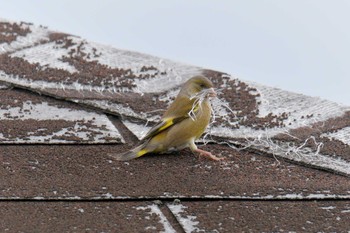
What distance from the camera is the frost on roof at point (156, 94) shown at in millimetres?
3799

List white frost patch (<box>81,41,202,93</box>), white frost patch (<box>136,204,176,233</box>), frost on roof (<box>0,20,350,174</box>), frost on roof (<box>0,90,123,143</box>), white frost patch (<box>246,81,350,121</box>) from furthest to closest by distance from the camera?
white frost patch (<box>81,41,202,93</box>), white frost patch (<box>246,81,350,121</box>), frost on roof (<box>0,20,350,174</box>), frost on roof (<box>0,90,123,143</box>), white frost patch (<box>136,204,176,233</box>)

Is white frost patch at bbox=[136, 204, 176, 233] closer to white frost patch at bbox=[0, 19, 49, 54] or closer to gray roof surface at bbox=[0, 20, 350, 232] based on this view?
gray roof surface at bbox=[0, 20, 350, 232]

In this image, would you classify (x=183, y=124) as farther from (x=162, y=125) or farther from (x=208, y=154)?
(x=208, y=154)

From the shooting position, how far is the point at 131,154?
138 inches

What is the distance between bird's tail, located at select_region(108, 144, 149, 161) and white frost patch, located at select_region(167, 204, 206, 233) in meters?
0.55

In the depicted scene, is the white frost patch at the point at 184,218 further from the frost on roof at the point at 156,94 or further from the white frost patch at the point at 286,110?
the white frost patch at the point at 286,110

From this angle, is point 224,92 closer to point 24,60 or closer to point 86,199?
point 24,60

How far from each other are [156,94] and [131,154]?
0.92m

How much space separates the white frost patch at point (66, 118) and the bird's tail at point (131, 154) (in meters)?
0.17

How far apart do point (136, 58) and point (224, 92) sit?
76 centimetres

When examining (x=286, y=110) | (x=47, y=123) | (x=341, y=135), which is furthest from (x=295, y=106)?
(x=47, y=123)

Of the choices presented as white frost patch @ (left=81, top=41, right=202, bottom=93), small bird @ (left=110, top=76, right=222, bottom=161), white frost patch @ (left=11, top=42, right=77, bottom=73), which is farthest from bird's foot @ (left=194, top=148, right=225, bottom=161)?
white frost patch @ (left=11, top=42, right=77, bottom=73)

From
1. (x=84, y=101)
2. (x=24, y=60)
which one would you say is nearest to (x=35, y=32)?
(x=24, y=60)

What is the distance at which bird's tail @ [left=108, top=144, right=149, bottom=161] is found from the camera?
3.46 m
